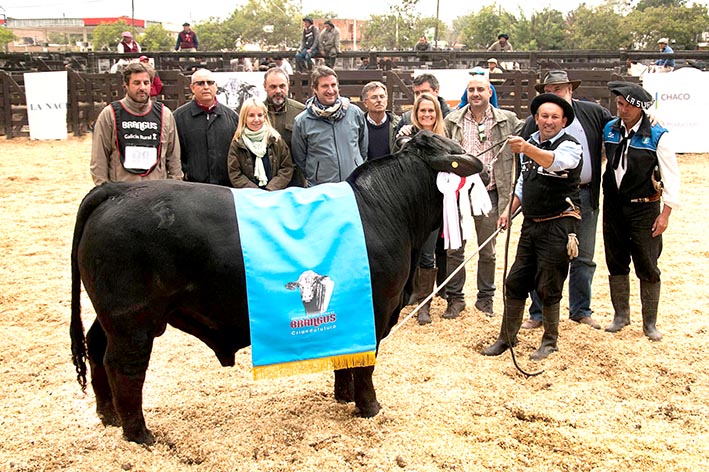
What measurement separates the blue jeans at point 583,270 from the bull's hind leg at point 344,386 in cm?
219

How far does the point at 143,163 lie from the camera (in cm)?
523

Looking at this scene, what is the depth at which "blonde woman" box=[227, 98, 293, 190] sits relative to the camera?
5.21 meters

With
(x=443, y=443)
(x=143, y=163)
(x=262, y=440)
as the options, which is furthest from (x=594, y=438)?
(x=143, y=163)

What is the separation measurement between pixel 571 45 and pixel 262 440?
200ft

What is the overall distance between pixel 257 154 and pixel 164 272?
2.02m

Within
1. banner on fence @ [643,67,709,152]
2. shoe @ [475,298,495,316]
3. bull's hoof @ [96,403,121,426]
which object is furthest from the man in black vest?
banner on fence @ [643,67,709,152]

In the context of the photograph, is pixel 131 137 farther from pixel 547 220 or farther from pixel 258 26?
pixel 258 26

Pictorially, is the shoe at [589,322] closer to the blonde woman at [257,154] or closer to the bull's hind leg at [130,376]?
the blonde woman at [257,154]

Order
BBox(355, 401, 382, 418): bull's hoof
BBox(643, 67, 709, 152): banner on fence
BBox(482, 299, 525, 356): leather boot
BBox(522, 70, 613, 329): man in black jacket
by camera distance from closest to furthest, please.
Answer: BBox(355, 401, 382, 418): bull's hoof → BBox(482, 299, 525, 356): leather boot → BBox(522, 70, 613, 329): man in black jacket → BBox(643, 67, 709, 152): banner on fence

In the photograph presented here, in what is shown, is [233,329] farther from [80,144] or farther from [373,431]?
[80,144]

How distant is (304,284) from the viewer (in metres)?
3.54

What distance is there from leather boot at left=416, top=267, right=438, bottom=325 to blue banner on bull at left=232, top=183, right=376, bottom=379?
1921 millimetres

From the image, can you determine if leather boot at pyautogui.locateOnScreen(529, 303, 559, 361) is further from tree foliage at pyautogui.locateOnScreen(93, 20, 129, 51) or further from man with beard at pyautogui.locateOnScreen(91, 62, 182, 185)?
tree foliage at pyautogui.locateOnScreen(93, 20, 129, 51)

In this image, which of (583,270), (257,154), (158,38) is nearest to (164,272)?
(257,154)
